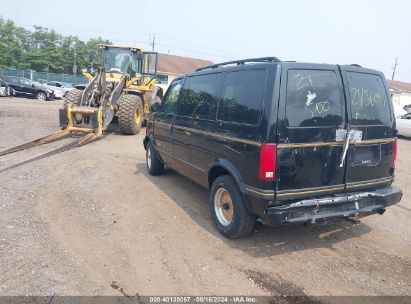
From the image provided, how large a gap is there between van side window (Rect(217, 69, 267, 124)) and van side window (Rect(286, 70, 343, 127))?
330mm

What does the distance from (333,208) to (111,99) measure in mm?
8942

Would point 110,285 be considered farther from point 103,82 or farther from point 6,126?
point 6,126

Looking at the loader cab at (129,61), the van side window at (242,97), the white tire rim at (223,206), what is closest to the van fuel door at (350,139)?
the van side window at (242,97)

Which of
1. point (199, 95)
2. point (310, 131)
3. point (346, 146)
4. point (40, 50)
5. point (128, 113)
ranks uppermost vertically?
point (40, 50)

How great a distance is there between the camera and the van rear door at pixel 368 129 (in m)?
4.22

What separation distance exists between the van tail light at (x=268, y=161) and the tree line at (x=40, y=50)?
52905 millimetres

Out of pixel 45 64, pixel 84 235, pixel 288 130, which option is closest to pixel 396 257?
pixel 288 130

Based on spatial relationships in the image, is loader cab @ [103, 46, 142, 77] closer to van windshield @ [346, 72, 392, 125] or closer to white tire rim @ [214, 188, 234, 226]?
→ white tire rim @ [214, 188, 234, 226]

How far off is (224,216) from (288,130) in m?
1.56

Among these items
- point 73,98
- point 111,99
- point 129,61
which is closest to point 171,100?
point 111,99

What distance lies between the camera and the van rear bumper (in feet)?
12.7

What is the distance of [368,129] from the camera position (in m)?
4.32

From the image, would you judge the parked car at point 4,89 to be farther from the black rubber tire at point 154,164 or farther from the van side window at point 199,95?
the van side window at point 199,95

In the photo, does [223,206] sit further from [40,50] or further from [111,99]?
[40,50]
